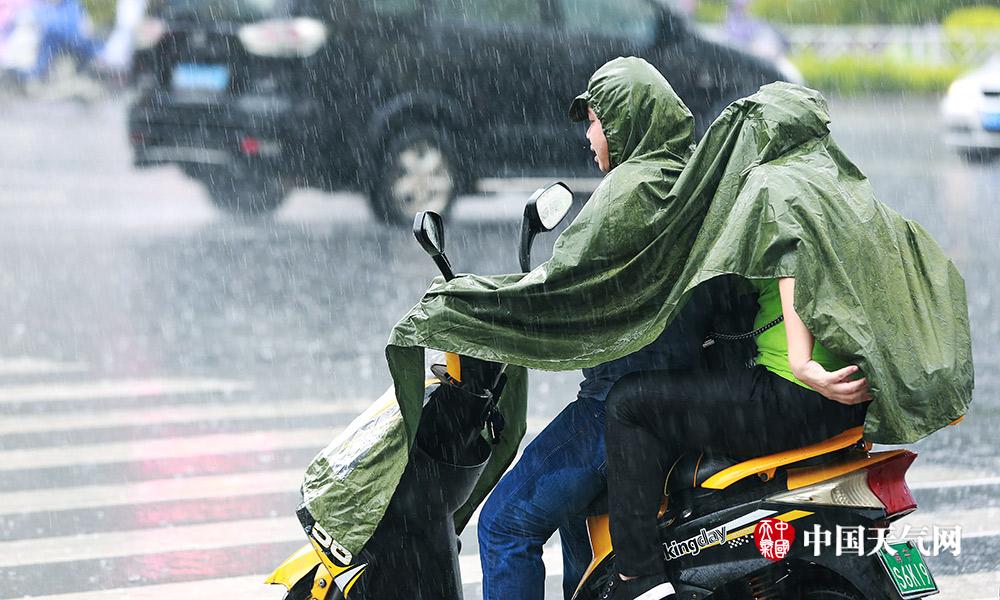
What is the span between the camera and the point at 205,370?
26.8 ft

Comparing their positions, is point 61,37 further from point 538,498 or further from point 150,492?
point 538,498

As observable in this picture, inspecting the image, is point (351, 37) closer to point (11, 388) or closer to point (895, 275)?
point (11, 388)

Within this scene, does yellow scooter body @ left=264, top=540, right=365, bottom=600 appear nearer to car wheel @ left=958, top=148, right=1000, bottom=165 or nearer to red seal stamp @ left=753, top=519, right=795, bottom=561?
red seal stamp @ left=753, top=519, right=795, bottom=561

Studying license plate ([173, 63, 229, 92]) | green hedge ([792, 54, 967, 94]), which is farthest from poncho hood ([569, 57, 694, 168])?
green hedge ([792, 54, 967, 94])

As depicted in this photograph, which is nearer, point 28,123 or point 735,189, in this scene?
point 735,189

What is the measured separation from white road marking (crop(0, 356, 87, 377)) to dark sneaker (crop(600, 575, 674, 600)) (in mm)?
5326

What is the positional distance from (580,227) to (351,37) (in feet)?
30.5

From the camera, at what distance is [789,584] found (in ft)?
11.4

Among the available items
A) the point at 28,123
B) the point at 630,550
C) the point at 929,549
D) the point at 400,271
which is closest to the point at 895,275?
the point at 630,550

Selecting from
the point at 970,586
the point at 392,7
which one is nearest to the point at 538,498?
the point at 970,586

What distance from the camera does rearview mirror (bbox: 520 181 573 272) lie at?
3561mm

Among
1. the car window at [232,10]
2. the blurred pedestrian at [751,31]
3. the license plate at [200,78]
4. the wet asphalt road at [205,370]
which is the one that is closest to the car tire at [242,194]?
the wet asphalt road at [205,370]

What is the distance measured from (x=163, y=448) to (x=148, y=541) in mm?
1234

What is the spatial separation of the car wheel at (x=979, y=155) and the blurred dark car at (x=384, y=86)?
627 cm
